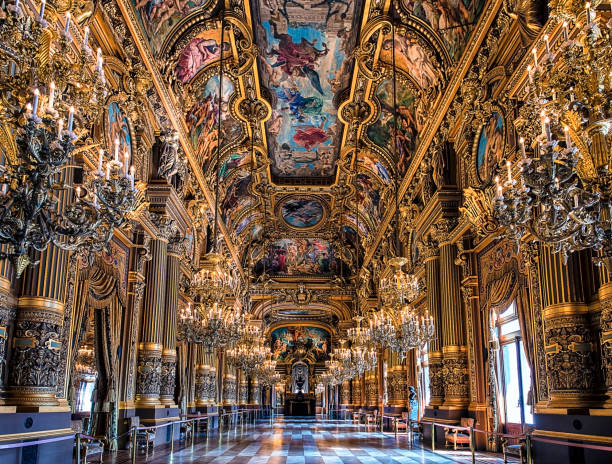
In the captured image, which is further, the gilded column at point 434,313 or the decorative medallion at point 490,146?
the gilded column at point 434,313

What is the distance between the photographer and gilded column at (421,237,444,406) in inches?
593

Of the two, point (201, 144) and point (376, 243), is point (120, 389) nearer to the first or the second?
point (201, 144)

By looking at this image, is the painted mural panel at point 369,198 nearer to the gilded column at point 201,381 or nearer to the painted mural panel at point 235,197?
the painted mural panel at point 235,197

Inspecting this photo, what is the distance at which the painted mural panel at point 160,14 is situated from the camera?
12.3 metres

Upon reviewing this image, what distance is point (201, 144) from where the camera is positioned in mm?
18375

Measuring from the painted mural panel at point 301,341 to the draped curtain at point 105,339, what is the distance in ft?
123

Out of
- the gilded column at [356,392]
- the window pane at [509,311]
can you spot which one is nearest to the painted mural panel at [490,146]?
the window pane at [509,311]

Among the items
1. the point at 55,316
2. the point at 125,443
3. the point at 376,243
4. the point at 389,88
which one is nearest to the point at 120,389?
the point at 125,443

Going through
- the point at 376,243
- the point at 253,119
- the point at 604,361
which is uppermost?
the point at 253,119

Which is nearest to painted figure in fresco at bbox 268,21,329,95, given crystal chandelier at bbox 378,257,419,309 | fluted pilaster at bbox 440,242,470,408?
fluted pilaster at bbox 440,242,470,408

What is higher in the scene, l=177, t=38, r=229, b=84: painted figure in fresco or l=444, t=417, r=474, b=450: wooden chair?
l=177, t=38, r=229, b=84: painted figure in fresco

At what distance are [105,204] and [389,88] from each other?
13.5 m

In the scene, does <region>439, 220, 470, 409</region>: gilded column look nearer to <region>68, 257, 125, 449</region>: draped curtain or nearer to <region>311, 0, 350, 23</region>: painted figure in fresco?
<region>311, 0, 350, 23</region>: painted figure in fresco

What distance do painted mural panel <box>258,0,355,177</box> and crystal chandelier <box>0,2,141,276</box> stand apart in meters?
10.1
